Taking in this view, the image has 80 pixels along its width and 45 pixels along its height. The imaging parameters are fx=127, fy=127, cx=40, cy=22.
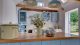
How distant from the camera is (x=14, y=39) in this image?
1.61 meters

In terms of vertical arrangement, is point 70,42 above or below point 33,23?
below

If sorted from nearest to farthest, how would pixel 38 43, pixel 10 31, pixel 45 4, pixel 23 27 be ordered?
pixel 10 31 < pixel 38 43 < pixel 23 27 < pixel 45 4

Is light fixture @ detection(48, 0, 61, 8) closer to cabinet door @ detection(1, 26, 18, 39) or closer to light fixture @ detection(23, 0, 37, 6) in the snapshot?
light fixture @ detection(23, 0, 37, 6)

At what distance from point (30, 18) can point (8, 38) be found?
19.9 inches

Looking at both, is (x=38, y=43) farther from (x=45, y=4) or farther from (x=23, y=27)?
(x=45, y=4)

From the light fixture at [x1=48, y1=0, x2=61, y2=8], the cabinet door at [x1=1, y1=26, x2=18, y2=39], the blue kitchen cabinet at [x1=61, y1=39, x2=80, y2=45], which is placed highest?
the light fixture at [x1=48, y1=0, x2=61, y2=8]

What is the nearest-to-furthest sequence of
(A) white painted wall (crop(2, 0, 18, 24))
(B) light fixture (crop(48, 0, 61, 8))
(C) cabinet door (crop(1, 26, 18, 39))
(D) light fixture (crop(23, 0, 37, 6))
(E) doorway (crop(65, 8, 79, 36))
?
(C) cabinet door (crop(1, 26, 18, 39))
(A) white painted wall (crop(2, 0, 18, 24))
(D) light fixture (crop(23, 0, 37, 6))
(B) light fixture (crop(48, 0, 61, 8))
(E) doorway (crop(65, 8, 79, 36))

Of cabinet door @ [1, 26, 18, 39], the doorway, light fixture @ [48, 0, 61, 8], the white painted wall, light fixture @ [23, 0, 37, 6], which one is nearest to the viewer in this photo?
cabinet door @ [1, 26, 18, 39]

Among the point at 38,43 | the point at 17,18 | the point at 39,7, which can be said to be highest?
the point at 39,7

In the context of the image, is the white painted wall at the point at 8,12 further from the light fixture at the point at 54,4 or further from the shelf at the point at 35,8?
the light fixture at the point at 54,4

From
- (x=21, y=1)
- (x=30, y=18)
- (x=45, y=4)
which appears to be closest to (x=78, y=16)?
(x=45, y=4)

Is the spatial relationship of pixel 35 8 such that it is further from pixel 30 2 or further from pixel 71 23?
pixel 71 23

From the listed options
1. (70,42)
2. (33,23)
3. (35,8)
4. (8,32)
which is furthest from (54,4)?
(8,32)

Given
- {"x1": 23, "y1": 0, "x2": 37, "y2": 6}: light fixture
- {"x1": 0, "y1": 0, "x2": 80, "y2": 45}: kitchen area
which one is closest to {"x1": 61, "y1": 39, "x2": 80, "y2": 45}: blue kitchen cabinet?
{"x1": 0, "y1": 0, "x2": 80, "y2": 45}: kitchen area
